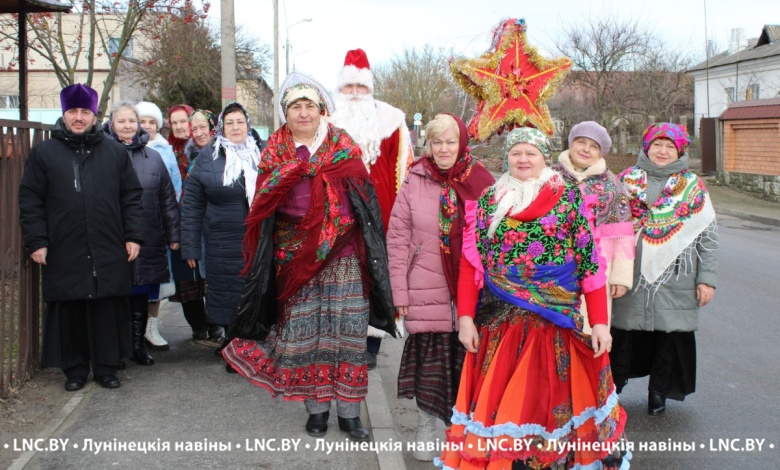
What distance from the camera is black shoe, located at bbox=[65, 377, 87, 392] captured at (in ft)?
16.9

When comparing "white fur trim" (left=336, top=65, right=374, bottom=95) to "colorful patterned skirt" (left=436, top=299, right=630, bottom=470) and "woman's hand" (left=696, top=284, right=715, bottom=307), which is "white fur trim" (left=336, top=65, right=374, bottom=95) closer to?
"woman's hand" (left=696, top=284, right=715, bottom=307)

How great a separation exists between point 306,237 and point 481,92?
196cm

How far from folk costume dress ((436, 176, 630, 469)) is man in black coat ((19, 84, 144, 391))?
8.87 feet

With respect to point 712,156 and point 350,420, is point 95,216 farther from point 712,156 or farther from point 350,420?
point 712,156

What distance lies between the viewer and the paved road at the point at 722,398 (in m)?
4.43

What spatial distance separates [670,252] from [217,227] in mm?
3161

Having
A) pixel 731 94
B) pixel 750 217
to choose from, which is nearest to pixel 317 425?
pixel 750 217

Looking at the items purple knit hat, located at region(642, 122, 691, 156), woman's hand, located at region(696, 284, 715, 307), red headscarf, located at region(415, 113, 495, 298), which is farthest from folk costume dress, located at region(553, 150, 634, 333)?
red headscarf, located at region(415, 113, 495, 298)

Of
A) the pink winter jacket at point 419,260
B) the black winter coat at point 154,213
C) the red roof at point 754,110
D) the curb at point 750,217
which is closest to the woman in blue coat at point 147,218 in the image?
the black winter coat at point 154,213

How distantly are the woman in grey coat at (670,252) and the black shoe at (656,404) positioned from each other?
11 cm

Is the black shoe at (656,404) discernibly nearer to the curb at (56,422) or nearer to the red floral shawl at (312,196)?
the red floral shawl at (312,196)

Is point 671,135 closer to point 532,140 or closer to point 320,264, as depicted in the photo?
point 532,140

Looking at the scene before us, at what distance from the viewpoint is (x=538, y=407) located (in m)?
3.61

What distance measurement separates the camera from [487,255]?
376 cm
